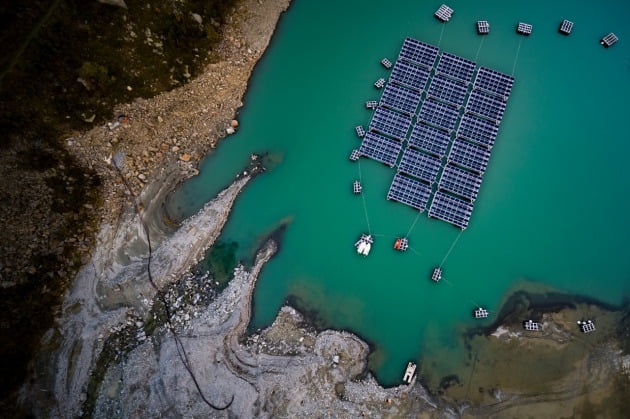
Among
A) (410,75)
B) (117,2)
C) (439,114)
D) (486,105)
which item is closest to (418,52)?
(410,75)

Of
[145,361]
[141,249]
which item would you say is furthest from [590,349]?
[141,249]

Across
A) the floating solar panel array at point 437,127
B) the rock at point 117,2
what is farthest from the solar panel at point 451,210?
the rock at point 117,2

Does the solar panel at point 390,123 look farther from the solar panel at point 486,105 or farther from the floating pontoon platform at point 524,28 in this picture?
the floating pontoon platform at point 524,28

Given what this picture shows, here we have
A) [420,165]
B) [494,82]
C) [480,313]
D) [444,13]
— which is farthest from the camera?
[444,13]

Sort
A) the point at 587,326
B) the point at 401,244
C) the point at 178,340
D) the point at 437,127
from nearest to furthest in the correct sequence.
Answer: the point at 178,340, the point at 587,326, the point at 401,244, the point at 437,127

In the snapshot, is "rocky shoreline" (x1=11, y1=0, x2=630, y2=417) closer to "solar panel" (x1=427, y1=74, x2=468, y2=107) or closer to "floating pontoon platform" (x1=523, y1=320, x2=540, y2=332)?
"floating pontoon platform" (x1=523, y1=320, x2=540, y2=332)

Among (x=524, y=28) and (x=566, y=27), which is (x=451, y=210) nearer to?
(x=524, y=28)
